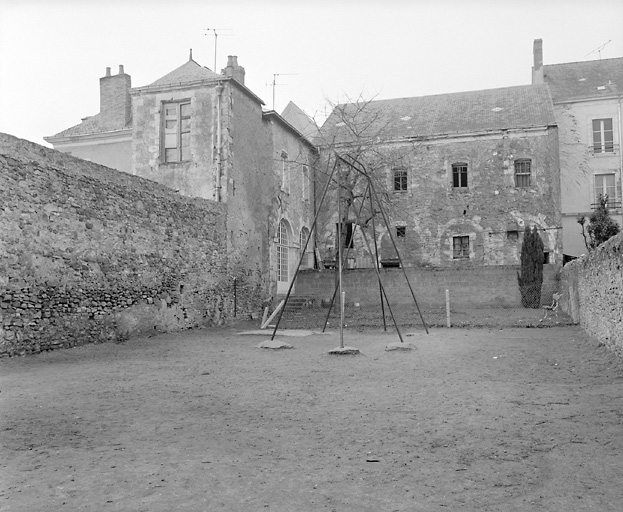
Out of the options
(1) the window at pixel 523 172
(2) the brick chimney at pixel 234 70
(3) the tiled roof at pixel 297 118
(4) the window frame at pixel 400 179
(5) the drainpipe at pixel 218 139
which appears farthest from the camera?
(3) the tiled roof at pixel 297 118

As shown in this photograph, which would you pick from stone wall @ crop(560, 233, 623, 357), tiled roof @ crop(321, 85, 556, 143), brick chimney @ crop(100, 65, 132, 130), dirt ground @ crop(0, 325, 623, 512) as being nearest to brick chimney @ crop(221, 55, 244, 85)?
brick chimney @ crop(100, 65, 132, 130)

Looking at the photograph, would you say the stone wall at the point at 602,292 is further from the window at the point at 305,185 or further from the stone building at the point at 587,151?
the stone building at the point at 587,151

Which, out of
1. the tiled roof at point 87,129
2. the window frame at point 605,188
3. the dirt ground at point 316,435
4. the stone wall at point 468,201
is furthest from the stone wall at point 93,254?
the window frame at point 605,188

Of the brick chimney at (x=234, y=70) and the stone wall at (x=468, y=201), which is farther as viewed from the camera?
the stone wall at (x=468, y=201)

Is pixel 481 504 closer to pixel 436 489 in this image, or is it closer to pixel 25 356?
pixel 436 489

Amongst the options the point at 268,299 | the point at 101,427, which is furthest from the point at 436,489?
the point at 268,299

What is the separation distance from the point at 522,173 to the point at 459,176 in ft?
8.37

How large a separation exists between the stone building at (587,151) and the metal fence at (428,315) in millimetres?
8700

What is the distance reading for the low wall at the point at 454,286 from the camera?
20578 mm

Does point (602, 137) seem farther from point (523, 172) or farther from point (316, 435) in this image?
point (316, 435)

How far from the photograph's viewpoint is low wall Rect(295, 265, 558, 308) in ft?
67.5

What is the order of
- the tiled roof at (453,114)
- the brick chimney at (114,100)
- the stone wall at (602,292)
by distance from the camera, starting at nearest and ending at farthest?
the stone wall at (602,292)
the brick chimney at (114,100)
the tiled roof at (453,114)

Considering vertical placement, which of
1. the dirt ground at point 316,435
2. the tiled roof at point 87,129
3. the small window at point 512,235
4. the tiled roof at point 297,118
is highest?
the tiled roof at point 297,118

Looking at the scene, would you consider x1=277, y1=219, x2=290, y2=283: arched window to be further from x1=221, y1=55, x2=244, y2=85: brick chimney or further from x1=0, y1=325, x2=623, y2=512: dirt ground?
x1=0, y1=325, x2=623, y2=512: dirt ground
